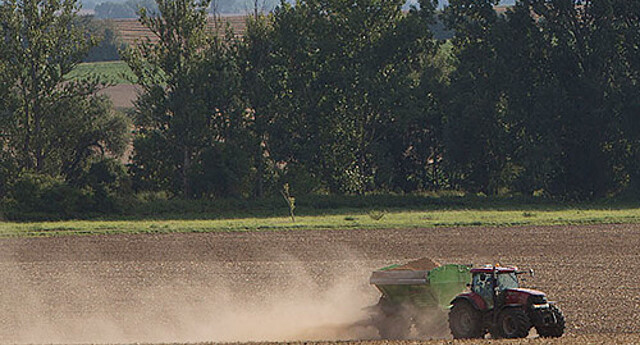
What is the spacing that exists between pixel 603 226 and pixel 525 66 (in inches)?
719

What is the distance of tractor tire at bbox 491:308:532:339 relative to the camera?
17688 mm

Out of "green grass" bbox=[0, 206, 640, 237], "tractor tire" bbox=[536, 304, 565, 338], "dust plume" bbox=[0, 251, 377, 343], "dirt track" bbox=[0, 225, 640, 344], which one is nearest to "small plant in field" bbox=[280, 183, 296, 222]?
"green grass" bbox=[0, 206, 640, 237]

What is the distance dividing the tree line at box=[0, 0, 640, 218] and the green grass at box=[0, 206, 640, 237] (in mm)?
7862

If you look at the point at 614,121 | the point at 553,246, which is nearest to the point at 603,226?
the point at 553,246

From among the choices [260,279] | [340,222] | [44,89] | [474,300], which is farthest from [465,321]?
[44,89]

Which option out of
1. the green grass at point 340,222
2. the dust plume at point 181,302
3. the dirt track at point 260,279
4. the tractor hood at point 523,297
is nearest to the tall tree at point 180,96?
the green grass at point 340,222

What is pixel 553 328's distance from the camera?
17.9 m

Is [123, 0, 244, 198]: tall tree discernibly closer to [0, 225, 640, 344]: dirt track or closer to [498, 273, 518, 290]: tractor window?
[0, 225, 640, 344]: dirt track

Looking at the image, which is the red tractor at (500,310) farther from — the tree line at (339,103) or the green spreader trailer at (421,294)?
the tree line at (339,103)

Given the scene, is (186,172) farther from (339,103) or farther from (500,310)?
(500,310)

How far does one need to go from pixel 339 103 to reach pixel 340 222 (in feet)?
56.8

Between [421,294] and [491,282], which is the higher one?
[491,282]

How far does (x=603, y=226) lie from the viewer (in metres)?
40.5

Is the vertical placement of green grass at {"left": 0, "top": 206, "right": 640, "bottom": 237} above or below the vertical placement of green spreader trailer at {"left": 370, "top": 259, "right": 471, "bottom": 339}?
below
